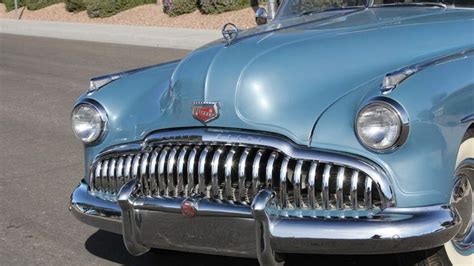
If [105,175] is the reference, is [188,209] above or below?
below

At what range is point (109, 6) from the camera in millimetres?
23547

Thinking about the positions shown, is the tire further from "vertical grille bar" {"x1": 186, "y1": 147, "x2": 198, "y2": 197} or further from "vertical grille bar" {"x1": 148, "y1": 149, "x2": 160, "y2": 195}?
"vertical grille bar" {"x1": 148, "y1": 149, "x2": 160, "y2": 195}

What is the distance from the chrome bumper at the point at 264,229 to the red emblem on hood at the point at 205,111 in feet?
1.39

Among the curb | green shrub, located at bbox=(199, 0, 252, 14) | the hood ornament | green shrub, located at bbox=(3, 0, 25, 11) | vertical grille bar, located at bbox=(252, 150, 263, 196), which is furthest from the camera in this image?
green shrub, located at bbox=(3, 0, 25, 11)

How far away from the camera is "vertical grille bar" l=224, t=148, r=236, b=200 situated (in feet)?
11.3

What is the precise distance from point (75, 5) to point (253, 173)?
23.1 m

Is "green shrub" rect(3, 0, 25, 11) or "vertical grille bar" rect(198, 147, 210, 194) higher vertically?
"green shrub" rect(3, 0, 25, 11)

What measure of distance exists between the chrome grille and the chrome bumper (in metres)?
0.08

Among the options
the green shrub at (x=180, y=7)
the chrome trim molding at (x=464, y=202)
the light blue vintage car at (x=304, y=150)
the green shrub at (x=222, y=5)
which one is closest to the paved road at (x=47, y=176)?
the chrome trim molding at (x=464, y=202)

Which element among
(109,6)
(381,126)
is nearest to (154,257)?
(381,126)

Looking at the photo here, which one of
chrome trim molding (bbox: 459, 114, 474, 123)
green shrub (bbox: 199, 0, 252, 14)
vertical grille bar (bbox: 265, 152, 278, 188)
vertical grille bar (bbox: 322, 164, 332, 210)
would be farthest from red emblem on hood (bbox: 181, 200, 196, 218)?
green shrub (bbox: 199, 0, 252, 14)

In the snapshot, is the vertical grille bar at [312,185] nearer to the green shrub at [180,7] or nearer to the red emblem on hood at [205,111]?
the red emblem on hood at [205,111]

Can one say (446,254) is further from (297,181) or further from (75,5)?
(75,5)

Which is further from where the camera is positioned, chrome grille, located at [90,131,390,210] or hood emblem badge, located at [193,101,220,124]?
hood emblem badge, located at [193,101,220,124]
